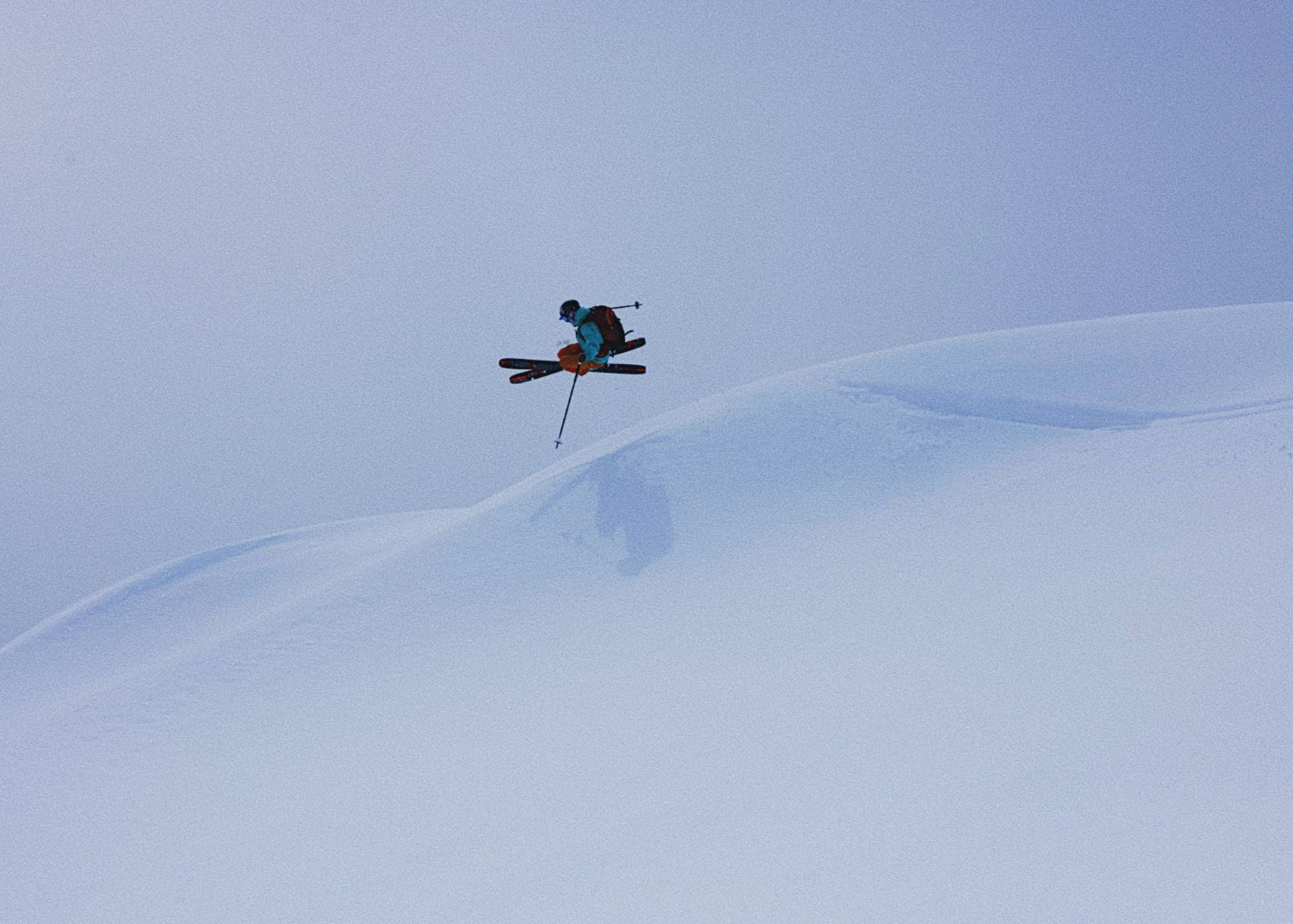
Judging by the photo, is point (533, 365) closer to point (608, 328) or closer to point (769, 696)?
point (608, 328)

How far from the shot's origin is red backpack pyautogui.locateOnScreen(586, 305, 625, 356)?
1260cm

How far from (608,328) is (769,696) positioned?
23.4ft

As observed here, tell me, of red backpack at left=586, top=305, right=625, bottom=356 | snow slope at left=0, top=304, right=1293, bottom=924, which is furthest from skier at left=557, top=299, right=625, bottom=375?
snow slope at left=0, top=304, right=1293, bottom=924

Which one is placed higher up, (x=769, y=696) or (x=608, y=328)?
(x=608, y=328)

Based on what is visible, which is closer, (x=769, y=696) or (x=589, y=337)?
(x=769, y=696)

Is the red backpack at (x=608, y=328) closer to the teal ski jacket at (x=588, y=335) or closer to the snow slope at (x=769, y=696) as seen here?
the teal ski jacket at (x=588, y=335)

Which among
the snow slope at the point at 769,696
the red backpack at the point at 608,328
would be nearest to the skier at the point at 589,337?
the red backpack at the point at 608,328

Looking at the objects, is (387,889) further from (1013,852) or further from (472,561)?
(472,561)

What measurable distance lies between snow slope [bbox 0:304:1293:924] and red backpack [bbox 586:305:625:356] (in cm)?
219

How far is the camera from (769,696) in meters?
7.28

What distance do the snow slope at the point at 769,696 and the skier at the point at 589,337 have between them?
2.12 meters

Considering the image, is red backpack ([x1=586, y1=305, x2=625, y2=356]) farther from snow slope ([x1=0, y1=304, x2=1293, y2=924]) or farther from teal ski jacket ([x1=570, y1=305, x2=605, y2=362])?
Answer: snow slope ([x1=0, y1=304, x2=1293, y2=924])

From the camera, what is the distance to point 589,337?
41.4 feet

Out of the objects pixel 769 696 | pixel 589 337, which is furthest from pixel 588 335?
pixel 769 696
